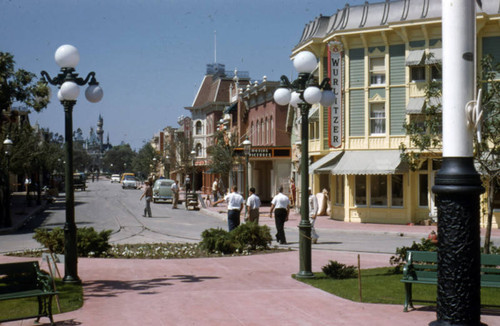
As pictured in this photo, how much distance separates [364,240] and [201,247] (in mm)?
7354

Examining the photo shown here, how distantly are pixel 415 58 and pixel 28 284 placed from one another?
2289cm

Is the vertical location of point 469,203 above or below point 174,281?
above

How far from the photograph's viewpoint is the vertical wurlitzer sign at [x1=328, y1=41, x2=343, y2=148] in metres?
30.5

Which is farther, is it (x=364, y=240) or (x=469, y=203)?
(x=364, y=240)

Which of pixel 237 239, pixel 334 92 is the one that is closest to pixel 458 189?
pixel 237 239

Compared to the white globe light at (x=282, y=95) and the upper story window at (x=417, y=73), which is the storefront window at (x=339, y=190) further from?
the white globe light at (x=282, y=95)

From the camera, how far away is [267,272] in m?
13.4

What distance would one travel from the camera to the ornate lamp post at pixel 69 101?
11.3m

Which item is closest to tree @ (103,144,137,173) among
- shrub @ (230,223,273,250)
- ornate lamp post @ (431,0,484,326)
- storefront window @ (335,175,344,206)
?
storefront window @ (335,175,344,206)

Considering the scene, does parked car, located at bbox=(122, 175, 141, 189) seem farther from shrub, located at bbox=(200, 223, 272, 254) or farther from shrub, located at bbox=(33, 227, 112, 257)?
shrub, located at bbox=(33, 227, 112, 257)

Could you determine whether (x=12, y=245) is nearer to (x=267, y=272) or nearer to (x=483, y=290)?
(x=267, y=272)

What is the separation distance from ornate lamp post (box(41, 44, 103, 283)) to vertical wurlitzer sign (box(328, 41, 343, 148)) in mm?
20010

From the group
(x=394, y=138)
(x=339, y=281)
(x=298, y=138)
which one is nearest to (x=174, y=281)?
(x=339, y=281)

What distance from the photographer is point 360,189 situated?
100ft
